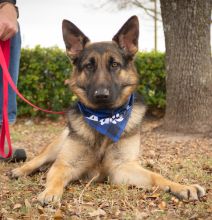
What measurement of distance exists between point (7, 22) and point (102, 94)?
5.08 feet

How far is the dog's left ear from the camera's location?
514 cm

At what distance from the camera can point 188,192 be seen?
4238mm

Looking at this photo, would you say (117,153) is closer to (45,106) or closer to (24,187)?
(24,187)

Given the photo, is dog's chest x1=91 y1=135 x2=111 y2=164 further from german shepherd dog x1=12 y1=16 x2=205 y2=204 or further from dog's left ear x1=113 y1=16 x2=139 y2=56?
dog's left ear x1=113 y1=16 x2=139 y2=56

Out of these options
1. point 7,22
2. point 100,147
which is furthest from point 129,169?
point 7,22

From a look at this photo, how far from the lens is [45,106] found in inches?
503

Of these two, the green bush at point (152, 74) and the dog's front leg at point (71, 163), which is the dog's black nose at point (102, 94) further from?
the green bush at point (152, 74)

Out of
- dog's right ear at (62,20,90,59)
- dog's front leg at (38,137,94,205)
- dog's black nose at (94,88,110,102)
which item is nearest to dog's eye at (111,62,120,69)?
dog's black nose at (94,88,110,102)

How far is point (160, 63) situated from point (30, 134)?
4.47 meters

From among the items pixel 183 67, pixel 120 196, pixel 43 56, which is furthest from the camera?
pixel 43 56

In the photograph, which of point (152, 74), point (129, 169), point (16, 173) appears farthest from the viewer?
point (152, 74)

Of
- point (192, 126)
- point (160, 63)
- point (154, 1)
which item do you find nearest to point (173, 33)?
point (192, 126)

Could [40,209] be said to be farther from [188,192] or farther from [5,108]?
[5,108]

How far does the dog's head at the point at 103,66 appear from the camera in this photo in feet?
15.8
